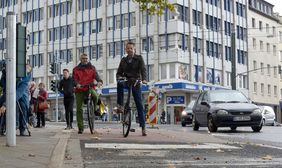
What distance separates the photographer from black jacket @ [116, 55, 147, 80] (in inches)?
428

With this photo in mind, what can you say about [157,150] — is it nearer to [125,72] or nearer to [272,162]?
[272,162]

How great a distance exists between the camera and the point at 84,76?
1197 cm

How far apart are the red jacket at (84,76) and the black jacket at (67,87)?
3.10 metres

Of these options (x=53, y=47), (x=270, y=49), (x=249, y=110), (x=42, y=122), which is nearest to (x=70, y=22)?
(x=53, y=47)

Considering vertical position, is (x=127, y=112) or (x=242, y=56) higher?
(x=242, y=56)

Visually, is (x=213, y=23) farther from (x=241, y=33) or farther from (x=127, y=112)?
(x=127, y=112)

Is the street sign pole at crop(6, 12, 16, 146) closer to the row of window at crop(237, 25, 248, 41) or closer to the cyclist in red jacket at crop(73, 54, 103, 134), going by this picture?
the cyclist in red jacket at crop(73, 54, 103, 134)

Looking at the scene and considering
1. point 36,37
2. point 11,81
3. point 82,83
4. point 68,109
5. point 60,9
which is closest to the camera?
point 11,81

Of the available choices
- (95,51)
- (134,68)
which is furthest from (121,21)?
(134,68)

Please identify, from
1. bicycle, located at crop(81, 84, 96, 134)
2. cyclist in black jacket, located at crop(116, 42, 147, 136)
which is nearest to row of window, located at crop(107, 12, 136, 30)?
bicycle, located at crop(81, 84, 96, 134)

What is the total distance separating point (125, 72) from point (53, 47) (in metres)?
58.4

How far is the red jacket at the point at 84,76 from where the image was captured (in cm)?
1188

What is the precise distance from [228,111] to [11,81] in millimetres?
8621

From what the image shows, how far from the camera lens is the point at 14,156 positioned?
689 cm
